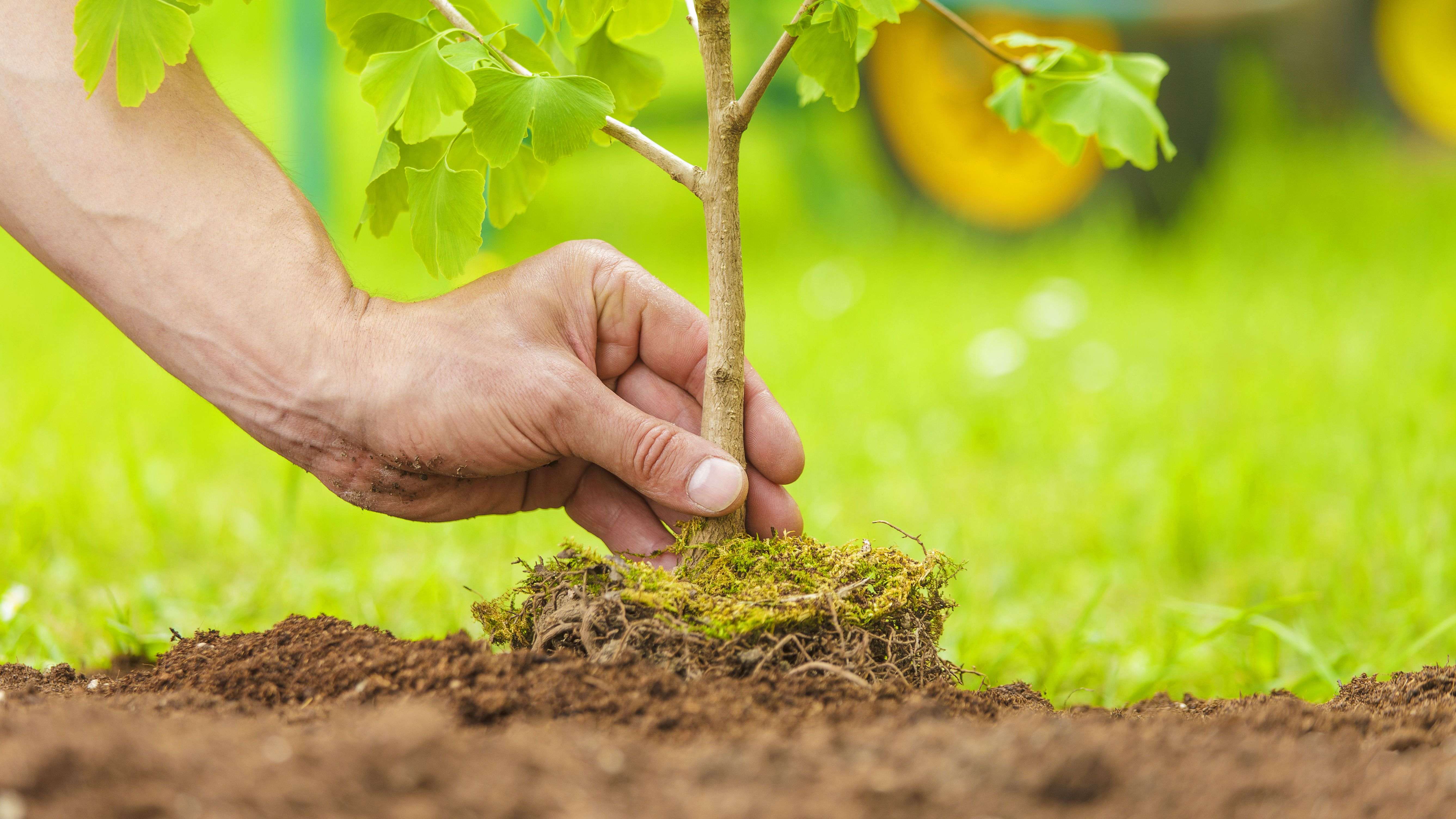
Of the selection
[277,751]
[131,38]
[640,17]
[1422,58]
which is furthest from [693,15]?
[1422,58]

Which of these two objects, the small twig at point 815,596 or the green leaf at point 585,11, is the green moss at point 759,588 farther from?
the green leaf at point 585,11

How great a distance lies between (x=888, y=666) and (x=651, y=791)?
50 centimetres

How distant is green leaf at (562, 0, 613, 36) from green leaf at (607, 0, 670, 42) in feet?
0.34

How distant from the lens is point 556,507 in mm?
1923

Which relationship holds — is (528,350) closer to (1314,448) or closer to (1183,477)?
(1183,477)

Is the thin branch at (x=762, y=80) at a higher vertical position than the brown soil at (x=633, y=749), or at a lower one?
higher

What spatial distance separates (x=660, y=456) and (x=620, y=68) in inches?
24.2

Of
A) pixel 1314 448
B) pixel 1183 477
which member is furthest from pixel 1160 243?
pixel 1183 477

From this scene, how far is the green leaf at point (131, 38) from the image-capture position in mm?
1244

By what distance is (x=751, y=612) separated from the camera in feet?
4.25

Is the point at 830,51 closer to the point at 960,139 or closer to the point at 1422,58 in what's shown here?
the point at 960,139

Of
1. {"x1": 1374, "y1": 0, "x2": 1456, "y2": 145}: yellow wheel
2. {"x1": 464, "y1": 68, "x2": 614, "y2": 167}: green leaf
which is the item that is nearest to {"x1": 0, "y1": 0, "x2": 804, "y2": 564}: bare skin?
{"x1": 464, "y1": 68, "x2": 614, "y2": 167}: green leaf

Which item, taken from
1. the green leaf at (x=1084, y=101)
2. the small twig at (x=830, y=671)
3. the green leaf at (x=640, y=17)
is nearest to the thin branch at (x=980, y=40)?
the green leaf at (x=1084, y=101)

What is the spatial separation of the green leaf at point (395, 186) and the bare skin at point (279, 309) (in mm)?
127
